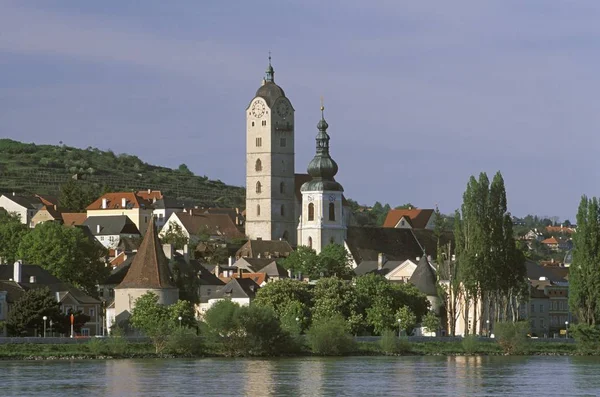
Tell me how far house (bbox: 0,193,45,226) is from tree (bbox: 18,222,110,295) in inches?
2463

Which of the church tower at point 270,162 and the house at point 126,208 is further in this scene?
the house at point 126,208

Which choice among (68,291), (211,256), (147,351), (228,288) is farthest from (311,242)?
(147,351)

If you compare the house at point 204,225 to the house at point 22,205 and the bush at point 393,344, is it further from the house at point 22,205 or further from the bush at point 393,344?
the bush at point 393,344

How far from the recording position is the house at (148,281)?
102 m

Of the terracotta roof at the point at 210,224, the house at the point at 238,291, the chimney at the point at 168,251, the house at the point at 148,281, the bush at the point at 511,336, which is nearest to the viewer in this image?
the bush at the point at 511,336

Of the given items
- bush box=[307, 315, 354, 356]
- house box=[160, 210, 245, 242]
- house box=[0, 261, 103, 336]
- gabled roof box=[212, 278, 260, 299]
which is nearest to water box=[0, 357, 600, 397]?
bush box=[307, 315, 354, 356]

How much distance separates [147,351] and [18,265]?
17.8 metres

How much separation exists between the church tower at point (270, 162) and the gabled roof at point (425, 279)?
4822cm

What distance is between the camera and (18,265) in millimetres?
105500

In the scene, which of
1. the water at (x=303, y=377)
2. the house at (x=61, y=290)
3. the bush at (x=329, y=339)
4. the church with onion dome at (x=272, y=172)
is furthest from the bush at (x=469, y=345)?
the church with onion dome at (x=272, y=172)

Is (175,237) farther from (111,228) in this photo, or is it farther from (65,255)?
(65,255)

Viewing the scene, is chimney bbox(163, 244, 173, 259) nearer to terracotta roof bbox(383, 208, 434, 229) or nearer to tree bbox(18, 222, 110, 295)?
tree bbox(18, 222, 110, 295)

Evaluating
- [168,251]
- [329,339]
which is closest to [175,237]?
[168,251]

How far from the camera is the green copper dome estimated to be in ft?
502
